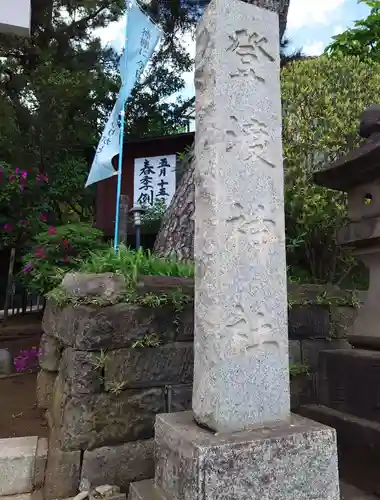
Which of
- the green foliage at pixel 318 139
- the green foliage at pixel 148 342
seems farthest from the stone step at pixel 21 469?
the green foliage at pixel 318 139

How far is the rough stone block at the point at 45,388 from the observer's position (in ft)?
10.4

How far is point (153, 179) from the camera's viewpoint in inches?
351

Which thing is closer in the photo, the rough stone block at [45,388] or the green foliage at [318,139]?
the rough stone block at [45,388]

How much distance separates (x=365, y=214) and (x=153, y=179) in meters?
6.30

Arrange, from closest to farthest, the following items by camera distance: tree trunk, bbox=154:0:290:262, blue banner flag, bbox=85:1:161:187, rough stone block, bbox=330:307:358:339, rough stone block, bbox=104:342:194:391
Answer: rough stone block, bbox=104:342:194:391 → rough stone block, bbox=330:307:358:339 → tree trunk, bbox=154:0:290:262 → blue banner flag, bbox=85:1:161:187

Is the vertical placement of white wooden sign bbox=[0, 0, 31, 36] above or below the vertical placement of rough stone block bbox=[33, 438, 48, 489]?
above

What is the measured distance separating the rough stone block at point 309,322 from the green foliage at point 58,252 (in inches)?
89.8

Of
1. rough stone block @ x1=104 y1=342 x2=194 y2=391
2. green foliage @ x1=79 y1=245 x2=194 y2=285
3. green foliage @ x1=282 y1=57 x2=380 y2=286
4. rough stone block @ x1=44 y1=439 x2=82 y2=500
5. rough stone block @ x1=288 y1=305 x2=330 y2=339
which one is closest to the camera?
rough stone block @ x1=44 y1=439 x2=82 y2=500

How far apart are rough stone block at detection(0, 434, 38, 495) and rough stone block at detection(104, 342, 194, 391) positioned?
28.4 inches

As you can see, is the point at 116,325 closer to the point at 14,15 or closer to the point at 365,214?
the point at 365,214

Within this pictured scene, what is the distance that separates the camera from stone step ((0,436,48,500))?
2.62m

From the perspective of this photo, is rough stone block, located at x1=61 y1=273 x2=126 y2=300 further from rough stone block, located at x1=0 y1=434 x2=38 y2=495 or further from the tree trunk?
the tree trunk

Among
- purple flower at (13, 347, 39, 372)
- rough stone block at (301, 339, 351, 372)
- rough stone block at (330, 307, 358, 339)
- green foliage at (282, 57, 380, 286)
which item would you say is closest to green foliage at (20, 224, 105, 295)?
purple flower at (13, 347, 39, 372)

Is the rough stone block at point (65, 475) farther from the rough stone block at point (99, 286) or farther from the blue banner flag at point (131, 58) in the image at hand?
the blue banner flag at point (131, 58)
